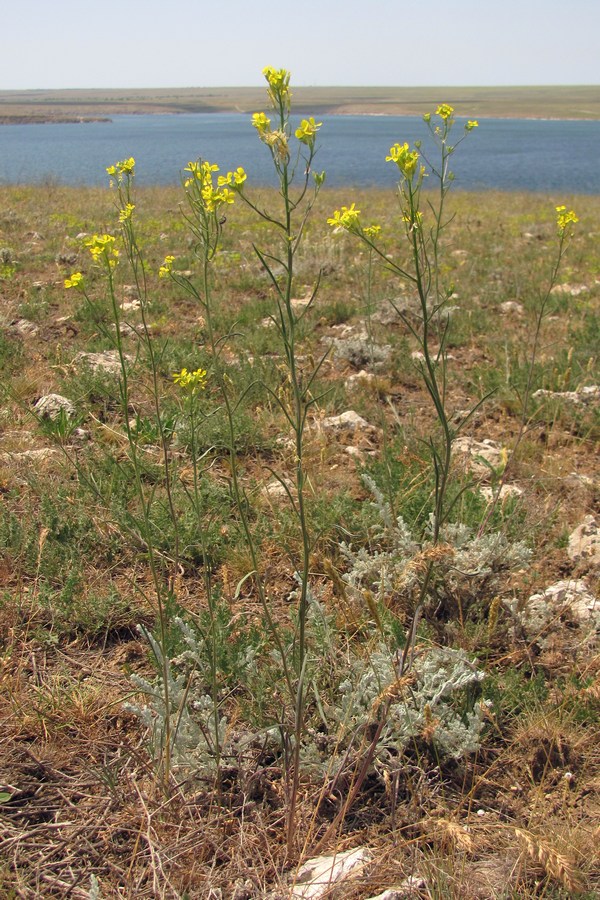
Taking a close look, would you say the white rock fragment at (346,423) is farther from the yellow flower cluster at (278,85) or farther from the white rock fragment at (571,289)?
the white rock fragment at (571,289)

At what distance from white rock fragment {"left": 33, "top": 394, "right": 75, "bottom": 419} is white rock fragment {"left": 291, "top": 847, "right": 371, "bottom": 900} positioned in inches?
117

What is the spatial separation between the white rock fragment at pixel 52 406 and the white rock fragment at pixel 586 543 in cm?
286

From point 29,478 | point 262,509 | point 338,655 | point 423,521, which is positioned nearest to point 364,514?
point 423,521

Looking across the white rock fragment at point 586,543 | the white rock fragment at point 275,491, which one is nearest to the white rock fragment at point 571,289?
the white rock fragment at point 586,543

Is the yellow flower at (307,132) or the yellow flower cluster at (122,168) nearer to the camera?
the yellow flower at (307,132)

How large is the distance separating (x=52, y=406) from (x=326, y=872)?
3.20 metres

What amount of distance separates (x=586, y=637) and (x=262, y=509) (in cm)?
161

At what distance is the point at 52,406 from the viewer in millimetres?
4227

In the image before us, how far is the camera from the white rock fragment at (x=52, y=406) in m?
4.17

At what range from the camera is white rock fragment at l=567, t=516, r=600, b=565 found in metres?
3.17

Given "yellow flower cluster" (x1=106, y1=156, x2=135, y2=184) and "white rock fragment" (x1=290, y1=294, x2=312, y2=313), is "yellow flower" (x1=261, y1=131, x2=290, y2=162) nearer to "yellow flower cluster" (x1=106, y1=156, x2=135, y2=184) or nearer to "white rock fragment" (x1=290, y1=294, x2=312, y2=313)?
"yellow flower cluster" (x1=106, y1=156, x2=135, y2=184)

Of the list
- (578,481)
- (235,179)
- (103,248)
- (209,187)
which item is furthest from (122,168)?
(578,481)

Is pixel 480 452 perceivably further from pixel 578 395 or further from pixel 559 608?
pixel 559 608

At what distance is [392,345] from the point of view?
5.80 m
